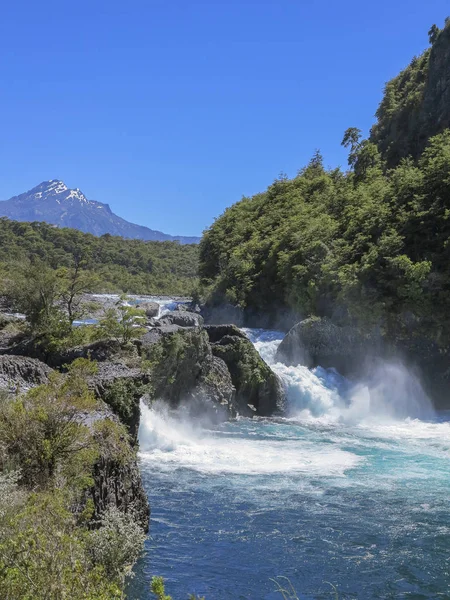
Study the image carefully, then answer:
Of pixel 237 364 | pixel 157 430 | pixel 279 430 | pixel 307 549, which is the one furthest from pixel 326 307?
pixel 307 549

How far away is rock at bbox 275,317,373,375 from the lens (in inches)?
1331

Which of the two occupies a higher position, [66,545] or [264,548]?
[66,545]

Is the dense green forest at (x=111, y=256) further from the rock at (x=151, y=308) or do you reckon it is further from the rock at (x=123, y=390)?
the rock at (x=123, y=390)

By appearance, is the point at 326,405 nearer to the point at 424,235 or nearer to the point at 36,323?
the point at 424,235

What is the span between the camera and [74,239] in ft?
316

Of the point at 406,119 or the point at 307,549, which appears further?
the point at 406,119

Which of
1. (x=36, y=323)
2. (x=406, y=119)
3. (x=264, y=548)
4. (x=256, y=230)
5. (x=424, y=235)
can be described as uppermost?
(x=406, y=119)

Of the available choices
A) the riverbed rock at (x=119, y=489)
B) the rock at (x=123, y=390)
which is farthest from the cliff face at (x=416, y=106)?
the riverbed rock at (x=119, y=489)

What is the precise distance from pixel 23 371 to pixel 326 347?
20650 mm

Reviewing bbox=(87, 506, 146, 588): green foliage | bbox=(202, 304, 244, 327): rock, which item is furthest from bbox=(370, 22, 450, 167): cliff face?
bbox=(87, 506, 146, 588): green foliage

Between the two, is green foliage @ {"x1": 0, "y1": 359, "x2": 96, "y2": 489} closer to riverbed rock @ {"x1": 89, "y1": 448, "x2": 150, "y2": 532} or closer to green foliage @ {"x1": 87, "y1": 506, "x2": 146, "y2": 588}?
riverbed rock @ {"x1": 89, "y1": 448, "x2": 150, "y2": 532}

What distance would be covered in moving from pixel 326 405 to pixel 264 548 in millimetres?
18303

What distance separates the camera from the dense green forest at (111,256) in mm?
83562

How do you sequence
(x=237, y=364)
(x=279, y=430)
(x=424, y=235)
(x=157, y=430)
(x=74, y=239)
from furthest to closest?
(x=74, y=239)
(x=424, y=235)
(x=237, y=364)
(x=279, y=430)
(x=157, y=430)
